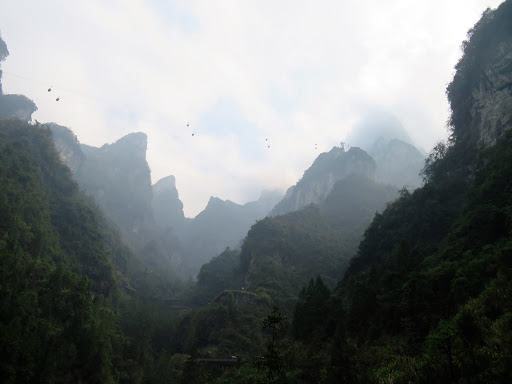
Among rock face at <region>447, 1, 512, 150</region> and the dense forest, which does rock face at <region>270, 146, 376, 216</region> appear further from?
rock face at <region>447, 1, 512, 150</region>

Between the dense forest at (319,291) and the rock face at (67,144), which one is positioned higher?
the rock face at (67,144)

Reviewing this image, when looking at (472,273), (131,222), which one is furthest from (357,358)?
(131,222)

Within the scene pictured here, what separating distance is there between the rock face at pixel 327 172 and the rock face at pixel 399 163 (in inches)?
1139

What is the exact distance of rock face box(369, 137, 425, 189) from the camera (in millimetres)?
152000

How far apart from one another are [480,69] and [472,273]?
39.1m

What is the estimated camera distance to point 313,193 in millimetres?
138625

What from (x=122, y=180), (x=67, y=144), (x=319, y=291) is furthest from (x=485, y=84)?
(x=122, y=180)

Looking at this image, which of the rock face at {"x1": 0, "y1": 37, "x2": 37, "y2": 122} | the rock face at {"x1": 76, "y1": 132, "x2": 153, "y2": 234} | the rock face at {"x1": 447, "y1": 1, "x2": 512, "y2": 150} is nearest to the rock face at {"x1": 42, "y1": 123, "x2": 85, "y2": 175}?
the rock face at {"x1": 76, "y1": 132, "x2": 153, "y2": 234}

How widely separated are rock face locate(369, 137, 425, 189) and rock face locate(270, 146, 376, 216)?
2893cm

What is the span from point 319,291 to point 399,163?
13970 cm

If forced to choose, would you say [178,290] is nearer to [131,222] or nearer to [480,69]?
[131,222]

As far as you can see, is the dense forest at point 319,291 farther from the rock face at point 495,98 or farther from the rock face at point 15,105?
the rock face at point 15,105

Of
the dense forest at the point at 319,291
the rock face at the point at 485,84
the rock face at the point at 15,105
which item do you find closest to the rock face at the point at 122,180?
the rock face at the point at 15,105

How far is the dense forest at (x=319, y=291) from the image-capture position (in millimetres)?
15742
